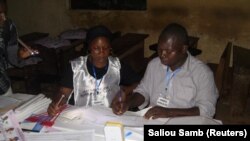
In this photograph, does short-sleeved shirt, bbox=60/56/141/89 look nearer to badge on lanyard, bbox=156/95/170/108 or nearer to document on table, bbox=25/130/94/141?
badge on lanyard, bbox=156/95/170/108

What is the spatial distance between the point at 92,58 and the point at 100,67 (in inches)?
3.8

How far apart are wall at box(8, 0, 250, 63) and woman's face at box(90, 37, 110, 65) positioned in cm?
340

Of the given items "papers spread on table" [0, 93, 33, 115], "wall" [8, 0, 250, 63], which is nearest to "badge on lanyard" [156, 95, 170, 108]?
"papers spread on table" [0, 93, 33, 115]

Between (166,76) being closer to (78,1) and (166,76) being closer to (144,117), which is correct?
(144,117)

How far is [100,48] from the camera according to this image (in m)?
2.24

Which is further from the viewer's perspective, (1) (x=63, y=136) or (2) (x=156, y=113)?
(2) (x=156, y=113)

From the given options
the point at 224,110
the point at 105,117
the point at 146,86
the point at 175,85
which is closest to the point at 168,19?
the point at 224,110

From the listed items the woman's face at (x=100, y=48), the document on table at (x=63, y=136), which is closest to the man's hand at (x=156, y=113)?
the document on table at (x=63, y=136)

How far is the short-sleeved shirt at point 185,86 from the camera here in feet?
6.91

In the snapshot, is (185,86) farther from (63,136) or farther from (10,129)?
(10,129)

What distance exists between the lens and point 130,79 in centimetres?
254

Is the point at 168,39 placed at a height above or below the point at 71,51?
above

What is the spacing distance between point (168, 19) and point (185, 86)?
347cm

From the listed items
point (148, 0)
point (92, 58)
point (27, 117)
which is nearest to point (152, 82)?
point (92, 58)
